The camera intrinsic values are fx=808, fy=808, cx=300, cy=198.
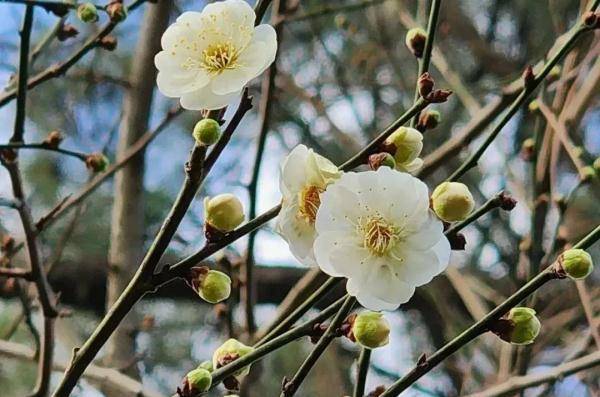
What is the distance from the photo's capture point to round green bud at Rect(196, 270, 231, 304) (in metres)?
0.52

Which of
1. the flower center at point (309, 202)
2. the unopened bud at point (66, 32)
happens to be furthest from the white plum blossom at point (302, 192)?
the unopened bud at point (66, 32)

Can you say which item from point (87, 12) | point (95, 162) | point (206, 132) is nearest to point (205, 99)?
point (206, 132)

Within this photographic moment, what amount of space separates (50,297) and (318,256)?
419 millimetres

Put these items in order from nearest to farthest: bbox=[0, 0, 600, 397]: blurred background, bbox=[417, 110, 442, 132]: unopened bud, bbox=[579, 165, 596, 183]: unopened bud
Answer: bbox=[417, 110, 442, 132]: unopened bud → bbox=[579, 165, 596, 183]: unopened bud → bbox=[0, 0, 600, 397]: blurred background

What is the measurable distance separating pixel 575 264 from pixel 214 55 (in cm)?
28

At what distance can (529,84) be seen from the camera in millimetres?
559

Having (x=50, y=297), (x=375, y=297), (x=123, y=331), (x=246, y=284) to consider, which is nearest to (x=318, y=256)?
(x=375, y=297)

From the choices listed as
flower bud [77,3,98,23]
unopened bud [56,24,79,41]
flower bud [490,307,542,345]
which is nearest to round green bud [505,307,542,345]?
flower bud [490,307,542,345]

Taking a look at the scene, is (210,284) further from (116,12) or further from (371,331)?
(116,12)

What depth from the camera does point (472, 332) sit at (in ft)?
1.58

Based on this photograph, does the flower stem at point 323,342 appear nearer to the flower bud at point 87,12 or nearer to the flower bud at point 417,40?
the flower bud at point 417,40

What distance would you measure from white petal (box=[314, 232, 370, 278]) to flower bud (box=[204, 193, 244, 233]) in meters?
0.05

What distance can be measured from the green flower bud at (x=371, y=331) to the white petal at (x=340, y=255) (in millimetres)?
37

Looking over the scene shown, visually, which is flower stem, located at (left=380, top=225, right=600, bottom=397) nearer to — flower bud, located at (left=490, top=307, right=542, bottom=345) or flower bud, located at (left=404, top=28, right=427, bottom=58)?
flower bud, located at (left=490, top=307, right=542, bottom=345)
